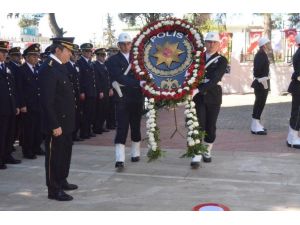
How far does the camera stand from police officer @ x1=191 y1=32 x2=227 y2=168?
6680 mm

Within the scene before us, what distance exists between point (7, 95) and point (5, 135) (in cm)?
65

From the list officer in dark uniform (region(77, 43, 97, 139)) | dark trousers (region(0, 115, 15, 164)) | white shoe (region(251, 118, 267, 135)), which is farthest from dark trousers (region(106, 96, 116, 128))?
dark trousers (region(0, 115, 15, 164))

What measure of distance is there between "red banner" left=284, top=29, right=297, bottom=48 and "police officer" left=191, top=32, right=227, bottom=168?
14490 millimetres

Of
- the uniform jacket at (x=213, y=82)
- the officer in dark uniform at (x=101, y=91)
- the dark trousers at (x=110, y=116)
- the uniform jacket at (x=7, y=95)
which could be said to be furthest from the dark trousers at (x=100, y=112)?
the uniform jacket at (x=213, y=82)

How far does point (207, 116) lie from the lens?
7.00 meters

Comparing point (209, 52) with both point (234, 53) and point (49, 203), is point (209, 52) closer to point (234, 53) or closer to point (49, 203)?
point (49, 203)

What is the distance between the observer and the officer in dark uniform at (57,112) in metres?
5.05

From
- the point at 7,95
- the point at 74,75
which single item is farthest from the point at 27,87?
the point at 74,75

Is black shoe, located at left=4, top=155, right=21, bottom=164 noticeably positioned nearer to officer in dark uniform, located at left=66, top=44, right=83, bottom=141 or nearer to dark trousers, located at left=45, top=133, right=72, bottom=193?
officer in dark uniform, located at left=66, top=44, right=83, bottom=141

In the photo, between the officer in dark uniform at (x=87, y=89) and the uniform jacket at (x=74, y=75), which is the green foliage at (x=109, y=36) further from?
the uniform jacket at (x=74, y=75)

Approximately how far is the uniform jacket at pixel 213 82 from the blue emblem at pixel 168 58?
501mm

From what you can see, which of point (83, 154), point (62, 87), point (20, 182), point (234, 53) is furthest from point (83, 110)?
point (234, 53)

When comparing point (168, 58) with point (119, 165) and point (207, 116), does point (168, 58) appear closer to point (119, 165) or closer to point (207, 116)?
point (207, 116)

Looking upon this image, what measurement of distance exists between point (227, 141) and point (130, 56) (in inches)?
132
